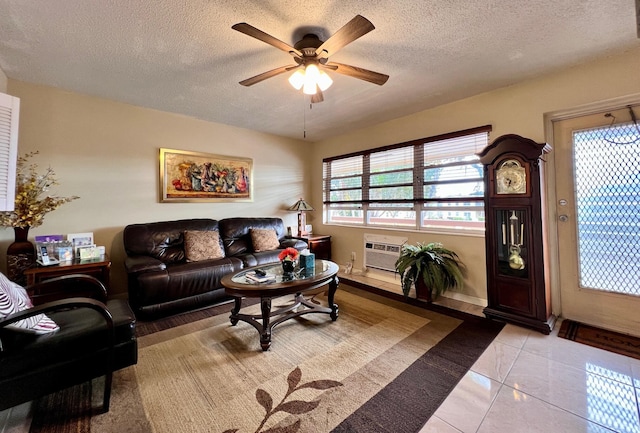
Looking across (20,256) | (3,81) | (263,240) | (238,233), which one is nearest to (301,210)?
(263,240)

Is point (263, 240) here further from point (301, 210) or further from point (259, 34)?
point (259, 34)

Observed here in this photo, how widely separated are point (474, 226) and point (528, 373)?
1718mm

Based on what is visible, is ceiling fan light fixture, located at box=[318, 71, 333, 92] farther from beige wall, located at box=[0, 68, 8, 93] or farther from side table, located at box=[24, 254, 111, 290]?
beige wall, located at box=[0, 68, 8, 93]

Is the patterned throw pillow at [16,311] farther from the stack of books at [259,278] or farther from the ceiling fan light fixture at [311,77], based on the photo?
the ceiling fan light fixture at [311,77]

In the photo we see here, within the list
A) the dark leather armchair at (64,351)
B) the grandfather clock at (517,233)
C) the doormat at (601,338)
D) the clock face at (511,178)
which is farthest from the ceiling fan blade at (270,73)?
the doormat at (601,338)

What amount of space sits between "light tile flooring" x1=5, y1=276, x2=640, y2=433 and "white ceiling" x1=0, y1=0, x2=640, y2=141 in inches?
98.0

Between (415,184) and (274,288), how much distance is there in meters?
2.58

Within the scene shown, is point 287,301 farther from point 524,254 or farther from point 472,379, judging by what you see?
point 524,254

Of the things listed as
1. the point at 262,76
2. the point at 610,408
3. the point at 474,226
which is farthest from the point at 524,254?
the point at 262,76

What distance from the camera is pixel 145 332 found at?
2.51 metres

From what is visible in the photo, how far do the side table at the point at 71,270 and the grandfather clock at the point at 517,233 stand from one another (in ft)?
13.2

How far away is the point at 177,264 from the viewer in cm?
317

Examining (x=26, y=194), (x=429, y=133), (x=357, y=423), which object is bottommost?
(x=357, y=423)

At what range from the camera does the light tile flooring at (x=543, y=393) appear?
4.67 feet
